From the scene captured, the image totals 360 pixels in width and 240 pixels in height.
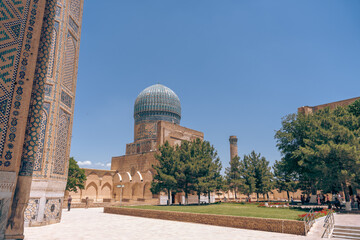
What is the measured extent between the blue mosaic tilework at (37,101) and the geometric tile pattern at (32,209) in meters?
5.80

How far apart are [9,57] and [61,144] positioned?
715 centimetres

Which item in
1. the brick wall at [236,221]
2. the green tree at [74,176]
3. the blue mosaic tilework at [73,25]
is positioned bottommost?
the brick wall at [236,221]

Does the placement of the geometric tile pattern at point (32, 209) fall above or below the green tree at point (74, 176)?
below

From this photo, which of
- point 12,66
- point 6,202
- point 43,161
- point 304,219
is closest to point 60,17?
point 43,161

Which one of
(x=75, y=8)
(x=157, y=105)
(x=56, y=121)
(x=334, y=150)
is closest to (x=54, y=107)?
(x=56, y=121)

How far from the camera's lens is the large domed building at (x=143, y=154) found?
95.1 ft

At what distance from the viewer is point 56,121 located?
11453mm

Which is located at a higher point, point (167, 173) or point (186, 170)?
point (186, 170)

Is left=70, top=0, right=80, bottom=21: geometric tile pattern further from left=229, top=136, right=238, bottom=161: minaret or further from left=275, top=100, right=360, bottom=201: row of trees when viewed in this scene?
left=229, top=136, right=238, bottom=161: minaret

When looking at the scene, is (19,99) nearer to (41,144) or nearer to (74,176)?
(41,144)

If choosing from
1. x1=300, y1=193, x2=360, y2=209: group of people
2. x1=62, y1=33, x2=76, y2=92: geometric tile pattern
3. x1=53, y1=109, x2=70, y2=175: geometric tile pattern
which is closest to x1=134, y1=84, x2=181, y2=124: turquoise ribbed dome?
x1=300, y1=193, x2=360, y2=209: group of people

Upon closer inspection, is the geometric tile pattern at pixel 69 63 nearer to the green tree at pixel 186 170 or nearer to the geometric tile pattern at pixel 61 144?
the geometric tile pattern at pixel 61 144

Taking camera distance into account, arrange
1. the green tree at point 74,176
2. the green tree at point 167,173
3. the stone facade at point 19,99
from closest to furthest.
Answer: the stone facade at point 19,99, the green tree at point 167,173, the green tree at point 74,176

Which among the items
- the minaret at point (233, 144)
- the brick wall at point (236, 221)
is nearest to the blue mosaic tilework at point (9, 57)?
the brick wall at point (236, 221)
